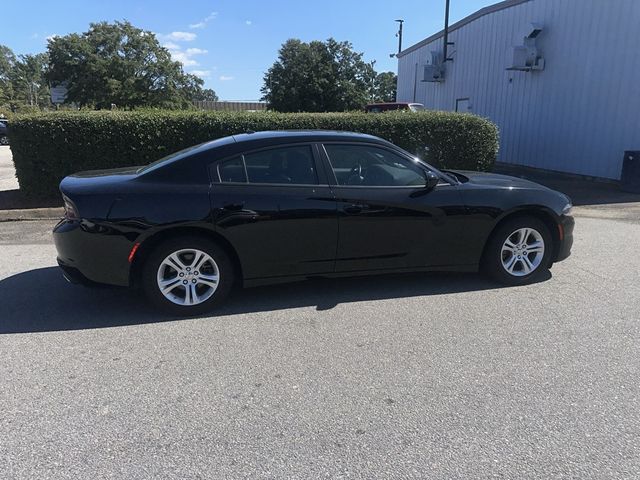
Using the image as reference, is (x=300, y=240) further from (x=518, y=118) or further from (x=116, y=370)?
(x=518, y=118)

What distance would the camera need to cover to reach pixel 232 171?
4.42 m

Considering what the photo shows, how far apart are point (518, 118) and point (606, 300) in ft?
41.0

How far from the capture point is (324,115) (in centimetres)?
994

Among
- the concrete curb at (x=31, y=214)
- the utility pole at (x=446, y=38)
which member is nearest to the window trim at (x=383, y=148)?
the concrete curb at (x=31, y=214)

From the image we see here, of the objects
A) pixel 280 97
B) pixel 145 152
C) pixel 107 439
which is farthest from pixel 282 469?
pixel 280 97

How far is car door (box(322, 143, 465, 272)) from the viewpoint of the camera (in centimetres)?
457

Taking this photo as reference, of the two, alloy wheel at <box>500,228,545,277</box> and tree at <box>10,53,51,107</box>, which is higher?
tree at <box>10,53,51,107</box>

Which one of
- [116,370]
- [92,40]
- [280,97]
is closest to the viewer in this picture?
[116,370]

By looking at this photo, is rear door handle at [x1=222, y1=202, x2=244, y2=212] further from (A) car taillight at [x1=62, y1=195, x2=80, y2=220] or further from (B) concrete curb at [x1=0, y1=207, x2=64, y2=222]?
(B) concrete curb at [x1=0, y1=207, x2=64, y2=222]

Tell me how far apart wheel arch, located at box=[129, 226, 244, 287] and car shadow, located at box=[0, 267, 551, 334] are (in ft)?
0.66

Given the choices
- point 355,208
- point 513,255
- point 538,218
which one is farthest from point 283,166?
point 538,218

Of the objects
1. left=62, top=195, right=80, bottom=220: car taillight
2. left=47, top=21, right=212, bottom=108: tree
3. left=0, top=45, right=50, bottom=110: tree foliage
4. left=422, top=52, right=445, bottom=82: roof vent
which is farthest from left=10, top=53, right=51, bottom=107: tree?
left=62, top=195, right=80, bottom=220: car taillight

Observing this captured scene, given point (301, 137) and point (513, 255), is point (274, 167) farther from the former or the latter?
point (513, 255)

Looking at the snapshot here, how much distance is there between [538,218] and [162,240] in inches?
143
